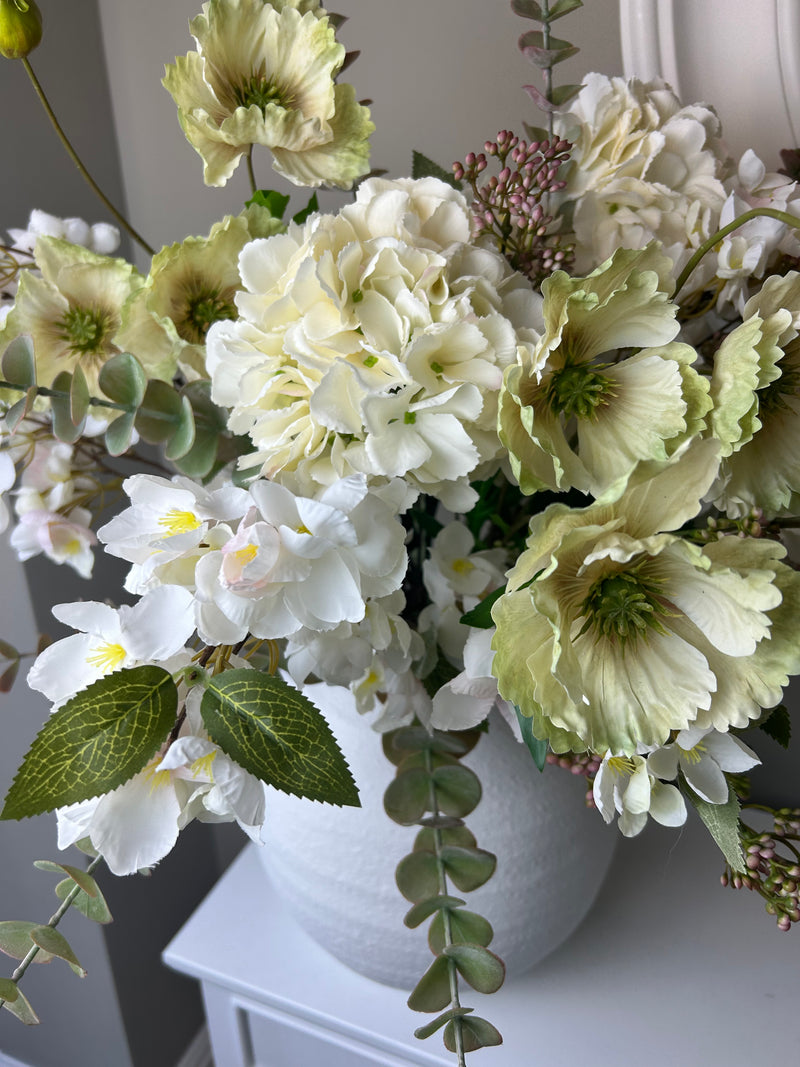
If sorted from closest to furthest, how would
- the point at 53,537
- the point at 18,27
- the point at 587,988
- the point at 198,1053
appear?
the point at 18,27, the point at 53,537, the point at 587,988, the point at 198,1053

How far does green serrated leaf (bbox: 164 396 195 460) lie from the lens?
43cm

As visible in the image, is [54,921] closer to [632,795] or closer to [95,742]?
[95,742]

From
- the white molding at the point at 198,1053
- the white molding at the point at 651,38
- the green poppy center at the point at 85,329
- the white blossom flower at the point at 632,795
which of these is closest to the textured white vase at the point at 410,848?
the white blossom flower at the point at 632,795

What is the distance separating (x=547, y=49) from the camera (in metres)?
0.48

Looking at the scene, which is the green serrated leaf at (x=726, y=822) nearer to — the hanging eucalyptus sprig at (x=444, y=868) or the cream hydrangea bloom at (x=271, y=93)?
the hanging eucalyptus sprig at (x=444, y=868)

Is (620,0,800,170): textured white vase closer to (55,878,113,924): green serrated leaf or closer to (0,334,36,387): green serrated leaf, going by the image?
(0,334,36,387): green serrated leaf

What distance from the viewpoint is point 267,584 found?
322mm

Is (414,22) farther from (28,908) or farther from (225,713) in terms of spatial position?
(28,908)

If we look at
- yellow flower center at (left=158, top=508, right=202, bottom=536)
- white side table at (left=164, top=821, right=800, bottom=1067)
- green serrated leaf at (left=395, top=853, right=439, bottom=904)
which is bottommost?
white side table at (left=164, top=821, right=800, bottom=1067)

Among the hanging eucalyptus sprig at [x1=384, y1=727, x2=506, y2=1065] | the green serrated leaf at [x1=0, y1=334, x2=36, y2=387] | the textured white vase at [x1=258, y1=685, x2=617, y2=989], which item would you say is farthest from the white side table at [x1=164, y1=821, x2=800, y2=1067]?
the green serrated leaf at [x1=0, y1=334, x2=36, y2=387]

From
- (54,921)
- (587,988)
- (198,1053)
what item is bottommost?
(198,1053)

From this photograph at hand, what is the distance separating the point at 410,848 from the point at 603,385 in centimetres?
32

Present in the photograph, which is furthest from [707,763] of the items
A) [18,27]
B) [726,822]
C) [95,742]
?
[18,27]

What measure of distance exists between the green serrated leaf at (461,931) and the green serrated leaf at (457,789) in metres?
0.05
